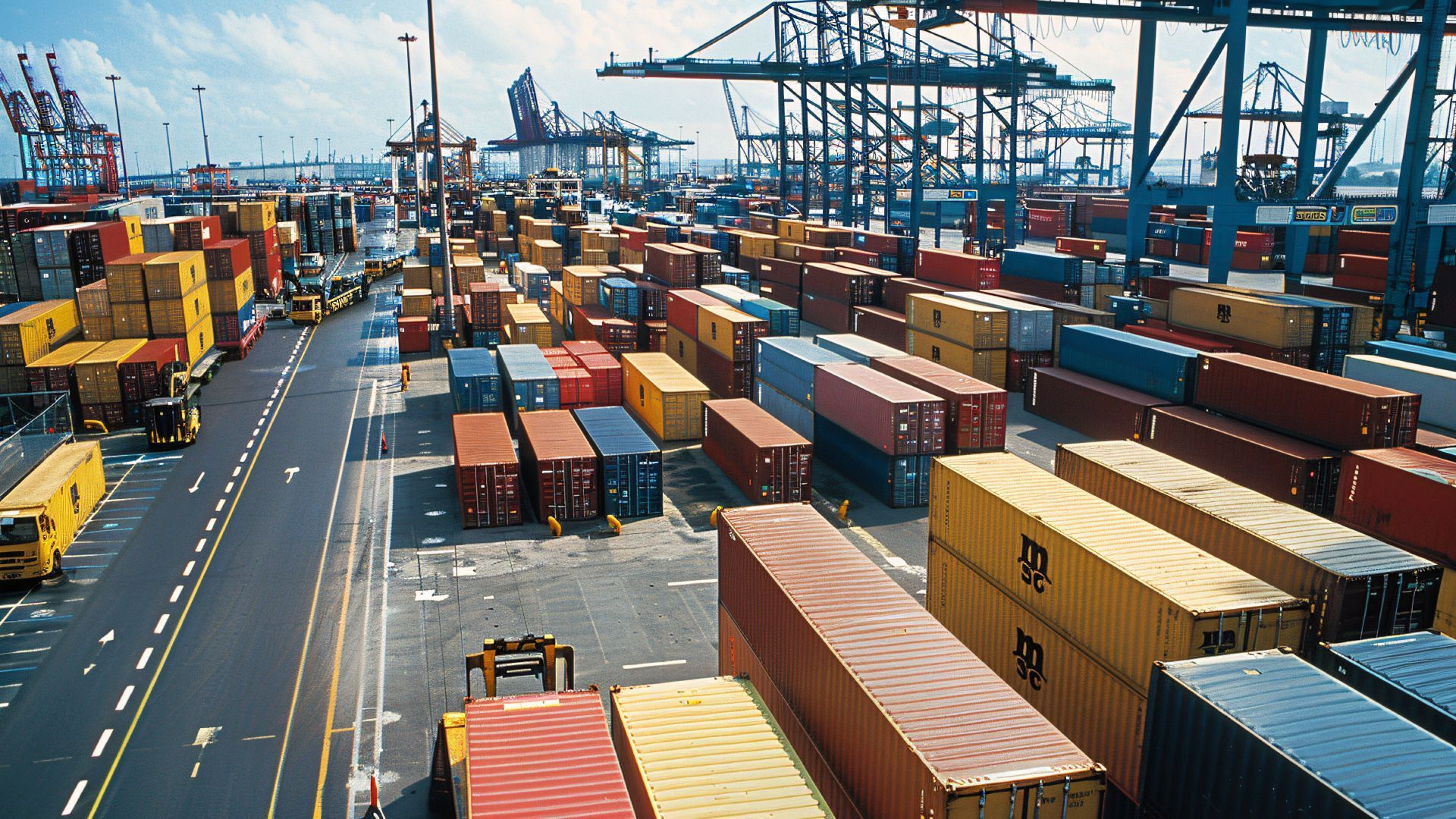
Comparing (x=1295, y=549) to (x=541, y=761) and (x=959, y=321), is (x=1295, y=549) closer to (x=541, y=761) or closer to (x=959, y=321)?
(x=541, y=761)

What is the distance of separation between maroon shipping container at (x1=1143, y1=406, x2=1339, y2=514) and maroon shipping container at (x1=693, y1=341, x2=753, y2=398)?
53.2 ft

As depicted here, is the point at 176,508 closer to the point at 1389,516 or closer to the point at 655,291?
the point at 655,291

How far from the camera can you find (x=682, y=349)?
163ft

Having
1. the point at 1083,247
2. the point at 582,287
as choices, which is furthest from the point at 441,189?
the point at 1083,247

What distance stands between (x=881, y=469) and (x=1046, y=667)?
49.5 ft

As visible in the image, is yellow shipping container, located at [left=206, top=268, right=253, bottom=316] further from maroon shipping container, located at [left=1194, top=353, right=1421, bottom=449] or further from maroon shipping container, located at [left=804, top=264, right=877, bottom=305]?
maroon shipping container, located at [left=1194, top=353, right=1421, bottom=449]

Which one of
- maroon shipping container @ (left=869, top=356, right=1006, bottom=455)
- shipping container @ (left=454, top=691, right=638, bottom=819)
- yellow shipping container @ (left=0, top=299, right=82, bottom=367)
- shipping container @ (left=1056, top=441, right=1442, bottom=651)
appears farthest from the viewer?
yellow shipping container @ (left=0, top=299, right=82, bottom=367)

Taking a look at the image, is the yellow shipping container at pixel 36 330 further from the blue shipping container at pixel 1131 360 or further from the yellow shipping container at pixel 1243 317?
A: the yellow shipping container at pixel 1243 317

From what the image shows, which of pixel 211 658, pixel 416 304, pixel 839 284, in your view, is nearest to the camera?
pixel 211 658

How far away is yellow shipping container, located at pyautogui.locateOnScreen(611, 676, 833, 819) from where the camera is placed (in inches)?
458

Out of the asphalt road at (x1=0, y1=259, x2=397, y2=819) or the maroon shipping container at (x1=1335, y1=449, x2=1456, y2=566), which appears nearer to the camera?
the asphalt road at (x1=0, y1=259, x2=397, y2=819)

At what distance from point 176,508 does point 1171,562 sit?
29495mm

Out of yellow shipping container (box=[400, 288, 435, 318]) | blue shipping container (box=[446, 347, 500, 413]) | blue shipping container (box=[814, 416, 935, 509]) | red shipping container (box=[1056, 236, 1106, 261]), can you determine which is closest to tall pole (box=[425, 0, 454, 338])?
yellow shipping container (box=[400, 288, 435, 318])

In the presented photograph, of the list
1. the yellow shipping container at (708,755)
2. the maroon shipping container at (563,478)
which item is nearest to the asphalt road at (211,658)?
the maroon shipping container at (563,478)
